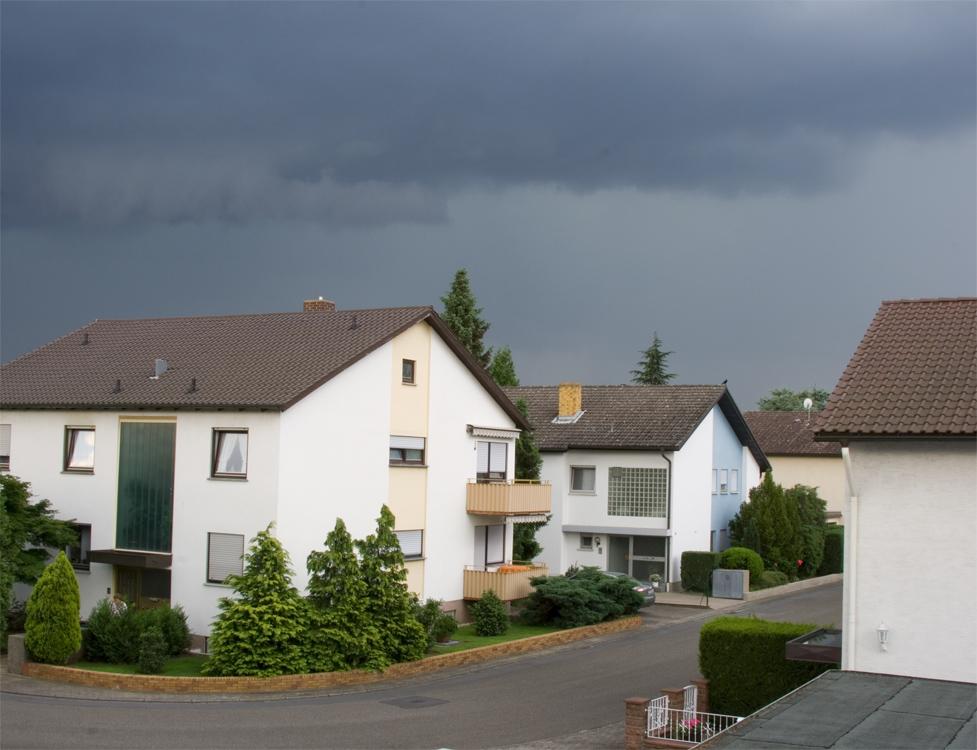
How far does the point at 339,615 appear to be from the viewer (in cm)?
2314

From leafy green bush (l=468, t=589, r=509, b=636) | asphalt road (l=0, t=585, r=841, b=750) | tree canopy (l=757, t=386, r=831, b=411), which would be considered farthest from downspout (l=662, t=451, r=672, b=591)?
tree canopy (l=757, t=386, r=831, b=411)

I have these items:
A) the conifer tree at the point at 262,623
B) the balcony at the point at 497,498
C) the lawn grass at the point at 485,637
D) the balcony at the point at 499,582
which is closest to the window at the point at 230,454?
the conifer tree at the point at 262,623

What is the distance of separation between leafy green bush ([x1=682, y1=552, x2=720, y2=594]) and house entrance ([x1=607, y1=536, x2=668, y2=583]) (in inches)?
31.6

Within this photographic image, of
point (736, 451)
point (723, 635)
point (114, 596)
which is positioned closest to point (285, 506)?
point (114, 596)

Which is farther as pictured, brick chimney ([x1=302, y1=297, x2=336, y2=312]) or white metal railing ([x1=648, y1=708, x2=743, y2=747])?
brick chimney ([x1=302, y1=297, x2=336, y2=312])

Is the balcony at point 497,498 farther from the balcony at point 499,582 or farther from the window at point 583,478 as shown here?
the window at point 583,478

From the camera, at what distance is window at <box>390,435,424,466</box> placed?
28.8 meters

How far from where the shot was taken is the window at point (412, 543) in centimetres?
2888

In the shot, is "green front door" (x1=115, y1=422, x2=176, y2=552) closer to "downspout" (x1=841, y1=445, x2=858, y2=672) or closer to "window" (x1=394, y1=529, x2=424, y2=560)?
"window" (x1=394, y1=529, x2=424, y2=560)

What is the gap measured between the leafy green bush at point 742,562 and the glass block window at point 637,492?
324 cm

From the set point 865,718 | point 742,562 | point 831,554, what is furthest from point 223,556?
point 831,554

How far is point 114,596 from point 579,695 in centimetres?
1226

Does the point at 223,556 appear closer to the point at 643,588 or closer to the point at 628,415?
the point at 643,588

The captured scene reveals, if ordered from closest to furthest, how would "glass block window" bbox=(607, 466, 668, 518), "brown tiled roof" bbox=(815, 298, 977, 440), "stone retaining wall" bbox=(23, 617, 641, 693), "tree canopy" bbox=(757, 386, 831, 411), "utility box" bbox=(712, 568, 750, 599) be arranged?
"brown tiled roof" bbox=(815, 298, 977, 440) < "stone retaining wall" bbox=(23, 617, 641, 693) < "utility box" bbox=(712, 568, 750, 599) < "glass block window" bbox=(607, 466, 668, 518) < "tree canopy" bbox=(757, 386, 831, 411)
